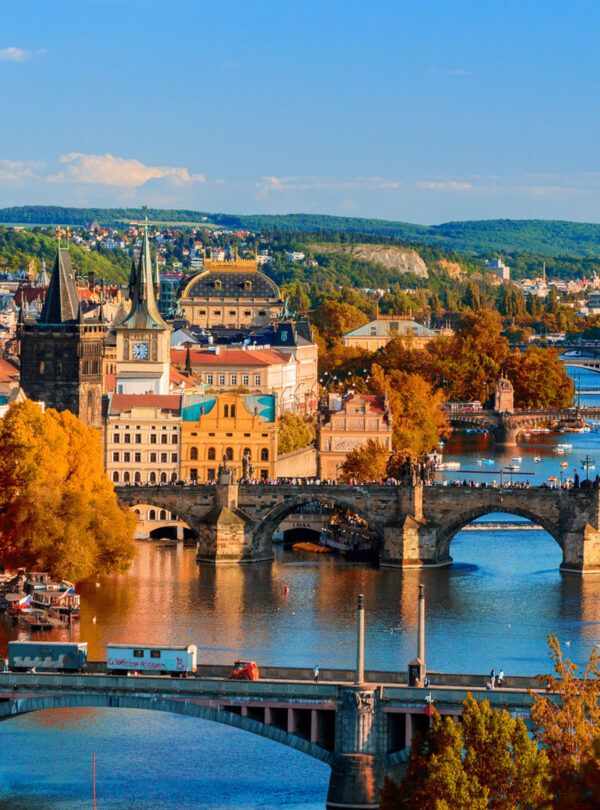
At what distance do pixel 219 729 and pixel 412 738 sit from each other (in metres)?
15.0

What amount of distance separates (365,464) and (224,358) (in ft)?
107

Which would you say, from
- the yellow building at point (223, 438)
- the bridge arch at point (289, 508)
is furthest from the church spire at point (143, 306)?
the bridge arch at point (289, 508)

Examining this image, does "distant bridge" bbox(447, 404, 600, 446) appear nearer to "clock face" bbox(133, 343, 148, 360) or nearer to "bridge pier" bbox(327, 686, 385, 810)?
"clock face" bbox(133, 343, 148, 360)

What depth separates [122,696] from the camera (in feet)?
201

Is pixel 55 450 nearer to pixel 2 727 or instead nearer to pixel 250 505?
pixel 250 505

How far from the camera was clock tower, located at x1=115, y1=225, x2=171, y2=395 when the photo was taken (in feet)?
400

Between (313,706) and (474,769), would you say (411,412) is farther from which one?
(474,769)

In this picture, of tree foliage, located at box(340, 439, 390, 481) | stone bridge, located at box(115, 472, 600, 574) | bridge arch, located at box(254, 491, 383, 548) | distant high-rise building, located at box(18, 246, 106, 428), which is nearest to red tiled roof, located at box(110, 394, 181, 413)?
distant high-rise building, located at box(18, 246, 106, 428)

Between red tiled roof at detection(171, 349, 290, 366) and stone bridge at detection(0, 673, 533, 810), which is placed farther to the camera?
red tiled roof at detection(171, 349, 290, 366)

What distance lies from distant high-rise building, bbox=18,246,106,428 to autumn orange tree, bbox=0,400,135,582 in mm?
13493

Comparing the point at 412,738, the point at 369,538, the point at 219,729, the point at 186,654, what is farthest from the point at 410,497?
the point at 412,738

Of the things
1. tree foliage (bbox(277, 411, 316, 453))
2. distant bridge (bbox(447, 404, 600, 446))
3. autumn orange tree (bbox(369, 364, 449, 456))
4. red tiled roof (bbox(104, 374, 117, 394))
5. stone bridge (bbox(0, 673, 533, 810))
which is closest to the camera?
stone bridge (bbox(0, 673, 533, 810))

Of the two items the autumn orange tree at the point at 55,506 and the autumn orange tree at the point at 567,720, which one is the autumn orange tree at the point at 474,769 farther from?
the autumn orange tree at the point at 55,506

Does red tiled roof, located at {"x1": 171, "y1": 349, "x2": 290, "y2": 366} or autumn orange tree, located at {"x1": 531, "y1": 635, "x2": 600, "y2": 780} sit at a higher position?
Answer: autumn orange tree, located at {"x1": 531, "y1": 635, "x2": 600, "y2": 780}
